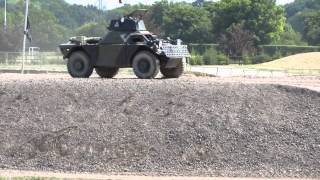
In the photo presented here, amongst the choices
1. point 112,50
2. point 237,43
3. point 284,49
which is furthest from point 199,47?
point 112,50

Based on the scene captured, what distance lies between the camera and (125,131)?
1767 cm

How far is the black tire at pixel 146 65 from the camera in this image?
77.4 ft

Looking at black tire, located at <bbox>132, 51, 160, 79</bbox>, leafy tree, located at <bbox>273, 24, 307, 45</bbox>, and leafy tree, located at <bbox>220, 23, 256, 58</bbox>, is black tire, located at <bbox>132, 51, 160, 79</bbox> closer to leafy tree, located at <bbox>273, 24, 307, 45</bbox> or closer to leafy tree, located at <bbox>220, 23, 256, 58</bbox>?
leafy tree, located at <bbox>220, 23, 256, 58</bbox>

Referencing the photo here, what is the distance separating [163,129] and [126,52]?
687 cm

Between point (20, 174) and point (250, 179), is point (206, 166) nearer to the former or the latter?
point (250, 179)

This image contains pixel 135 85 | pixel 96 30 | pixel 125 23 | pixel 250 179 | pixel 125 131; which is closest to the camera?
pixel 250 179

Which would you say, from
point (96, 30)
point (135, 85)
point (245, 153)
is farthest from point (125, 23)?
point (96, 30)

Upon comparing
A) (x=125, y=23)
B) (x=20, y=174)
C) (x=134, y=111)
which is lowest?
(x=20, y=174)

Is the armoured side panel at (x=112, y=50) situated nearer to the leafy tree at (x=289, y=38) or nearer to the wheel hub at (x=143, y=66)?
the wheel hub at (x=143, y=66)

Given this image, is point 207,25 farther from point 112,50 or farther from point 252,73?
point 112,50

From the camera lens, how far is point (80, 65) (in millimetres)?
25141

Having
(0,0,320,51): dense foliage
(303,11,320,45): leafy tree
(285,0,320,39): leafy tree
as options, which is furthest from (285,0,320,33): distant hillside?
(0,0,320,51): dense foliage

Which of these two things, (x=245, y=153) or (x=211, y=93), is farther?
(x=211, y=93)

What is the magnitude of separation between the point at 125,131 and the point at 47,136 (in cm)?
190
